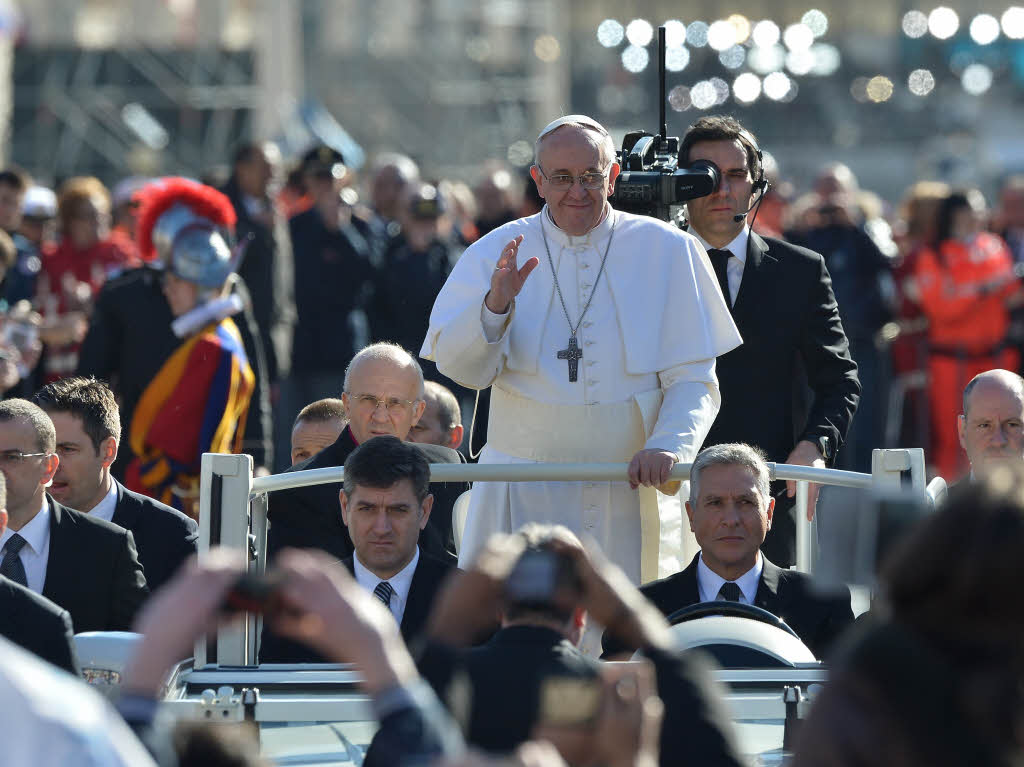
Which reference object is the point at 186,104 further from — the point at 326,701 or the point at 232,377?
the point at 326,701

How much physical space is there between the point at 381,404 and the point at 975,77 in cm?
3650

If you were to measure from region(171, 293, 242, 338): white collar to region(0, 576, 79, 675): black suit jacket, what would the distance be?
12.0 feet

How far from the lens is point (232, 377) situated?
26.3 feet

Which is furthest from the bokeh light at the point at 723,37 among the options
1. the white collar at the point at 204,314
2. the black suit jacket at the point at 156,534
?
the black suit jacket at the point at 156,534

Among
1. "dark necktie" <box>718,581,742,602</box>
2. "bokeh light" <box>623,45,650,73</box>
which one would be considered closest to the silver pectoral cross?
"dark necktie" <box>718,581,742,602</box>

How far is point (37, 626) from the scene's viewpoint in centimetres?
430

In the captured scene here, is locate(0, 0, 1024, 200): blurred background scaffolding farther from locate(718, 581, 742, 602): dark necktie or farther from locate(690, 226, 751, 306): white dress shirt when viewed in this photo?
locate(718, 581, 742, 602): dark necktie

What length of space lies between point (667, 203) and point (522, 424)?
0.82 m

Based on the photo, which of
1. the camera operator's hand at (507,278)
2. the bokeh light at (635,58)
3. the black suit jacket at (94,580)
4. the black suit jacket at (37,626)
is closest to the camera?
the black suit jacket at (37,626)

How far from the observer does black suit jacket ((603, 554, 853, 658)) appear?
5152mm

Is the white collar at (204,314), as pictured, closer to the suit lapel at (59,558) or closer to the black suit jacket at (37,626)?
the suit lapel at (59,558)

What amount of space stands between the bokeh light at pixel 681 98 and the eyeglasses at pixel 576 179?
27.1 meters

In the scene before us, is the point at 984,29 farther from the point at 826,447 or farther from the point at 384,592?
the point at 384,592

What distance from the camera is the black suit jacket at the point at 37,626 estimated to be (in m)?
4.20
